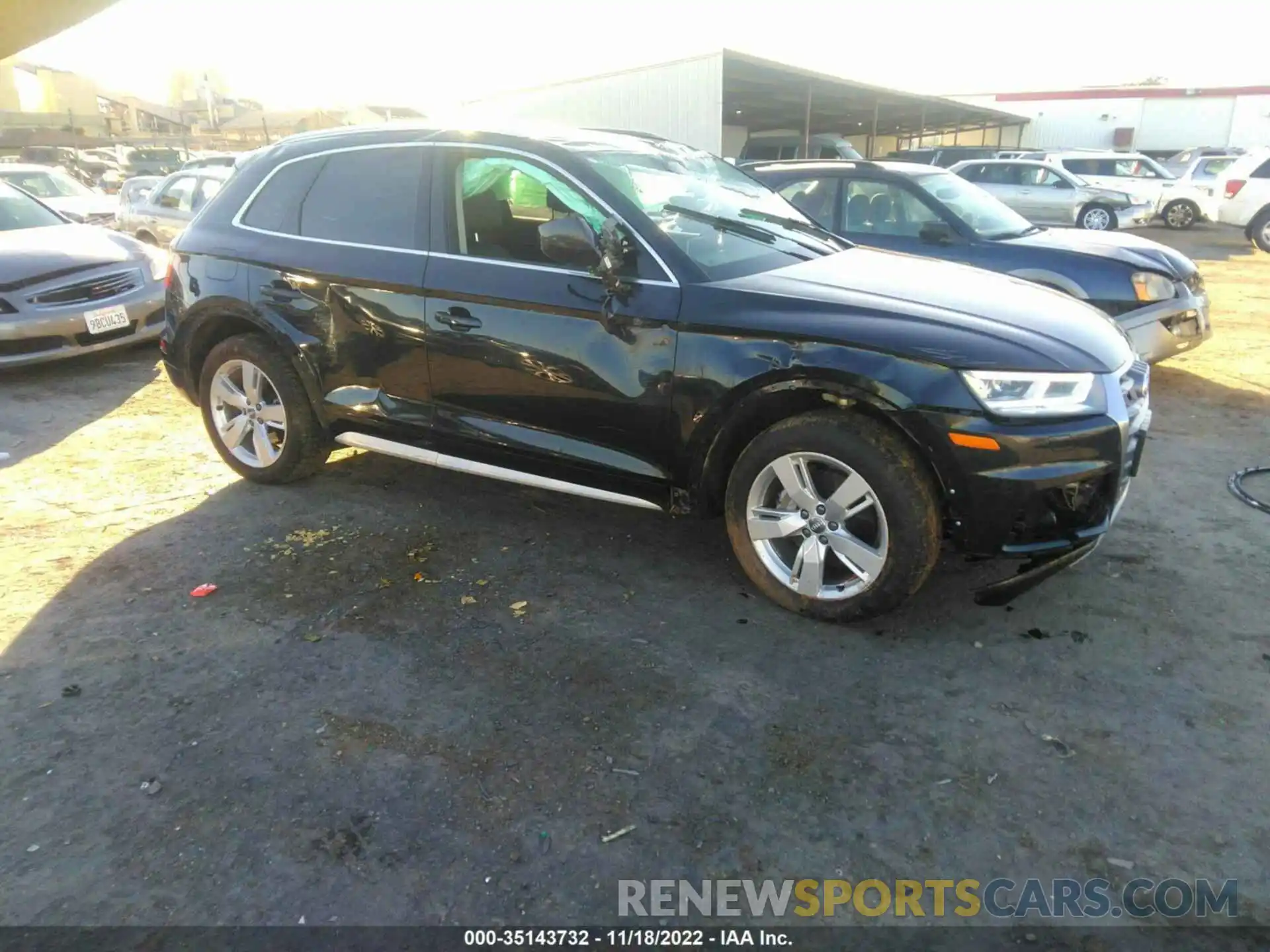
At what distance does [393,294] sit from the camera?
158 inches

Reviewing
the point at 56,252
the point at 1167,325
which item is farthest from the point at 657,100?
the point at 1167,325

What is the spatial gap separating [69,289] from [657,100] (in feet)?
49.5

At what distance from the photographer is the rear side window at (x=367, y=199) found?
407 cm

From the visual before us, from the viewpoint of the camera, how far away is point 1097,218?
1711 centimetres

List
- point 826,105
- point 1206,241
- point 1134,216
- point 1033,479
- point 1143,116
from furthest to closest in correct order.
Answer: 1. point 1143,116
2. point 826,105
3. point 1134,216
4. point 1206,241
5. point 1033,479

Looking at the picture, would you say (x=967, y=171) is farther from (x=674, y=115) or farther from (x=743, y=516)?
(x=743, y=516)

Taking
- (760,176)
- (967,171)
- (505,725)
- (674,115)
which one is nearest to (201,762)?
(505,725)

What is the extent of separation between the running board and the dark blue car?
3.27 meters

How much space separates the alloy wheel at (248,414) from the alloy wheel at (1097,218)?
665 inches

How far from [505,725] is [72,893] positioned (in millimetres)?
1200

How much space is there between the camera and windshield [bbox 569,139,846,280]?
11.9ft

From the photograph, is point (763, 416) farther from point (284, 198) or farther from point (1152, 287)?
point (1152, 287)

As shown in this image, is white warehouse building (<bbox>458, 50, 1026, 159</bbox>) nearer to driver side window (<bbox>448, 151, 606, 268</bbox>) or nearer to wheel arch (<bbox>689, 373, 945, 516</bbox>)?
driver side window (<bbox>448, 151, 606, 268</bbox>)

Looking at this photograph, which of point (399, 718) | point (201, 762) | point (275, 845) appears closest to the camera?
point (275, 845)
